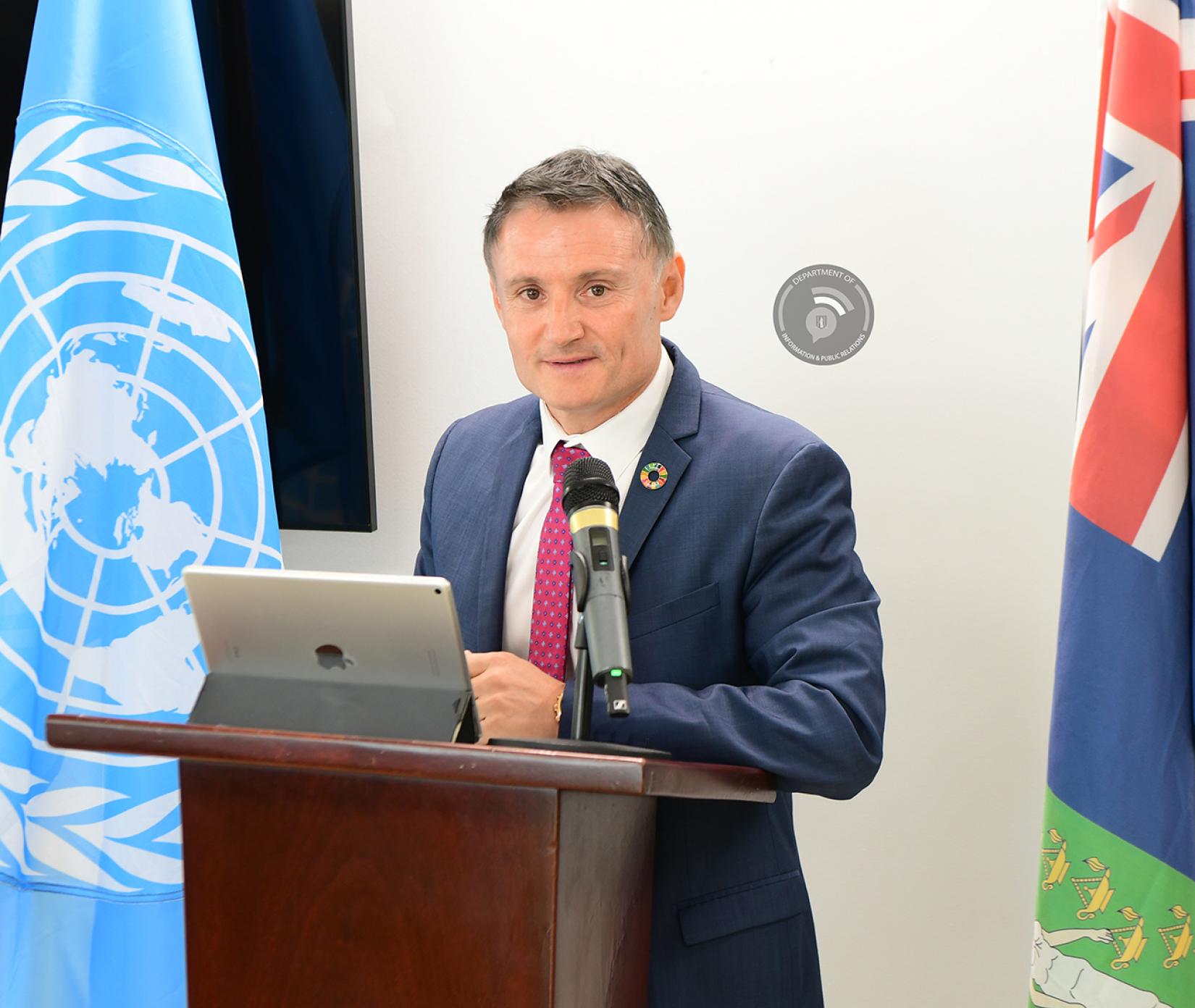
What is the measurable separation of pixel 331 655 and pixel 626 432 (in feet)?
2.70

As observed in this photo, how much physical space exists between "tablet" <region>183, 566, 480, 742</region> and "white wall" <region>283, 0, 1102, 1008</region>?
1.56 m

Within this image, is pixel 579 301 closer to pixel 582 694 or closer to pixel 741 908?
pixel 582 694

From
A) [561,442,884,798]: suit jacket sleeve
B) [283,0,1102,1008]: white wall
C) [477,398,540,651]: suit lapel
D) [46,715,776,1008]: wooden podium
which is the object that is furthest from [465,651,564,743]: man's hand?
[283,0,1102,1008]: white wall

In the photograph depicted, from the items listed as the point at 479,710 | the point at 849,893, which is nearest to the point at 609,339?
the point at 479,710

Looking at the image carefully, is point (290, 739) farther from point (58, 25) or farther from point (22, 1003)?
point (58, 25)

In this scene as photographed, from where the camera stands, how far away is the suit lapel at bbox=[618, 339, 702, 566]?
5.71ft

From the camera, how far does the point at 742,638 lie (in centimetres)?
175

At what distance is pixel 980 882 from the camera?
2.52 m

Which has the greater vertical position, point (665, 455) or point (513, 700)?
point (665, 455)

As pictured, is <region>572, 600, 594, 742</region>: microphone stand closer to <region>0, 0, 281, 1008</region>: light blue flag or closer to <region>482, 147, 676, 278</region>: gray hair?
<region>482, 147, 676, 278</region>: gray hair

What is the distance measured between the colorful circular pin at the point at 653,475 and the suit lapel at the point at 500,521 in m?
0.25

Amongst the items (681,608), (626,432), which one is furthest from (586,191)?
(681,608)

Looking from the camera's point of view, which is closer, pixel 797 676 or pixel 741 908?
pixel 797 676

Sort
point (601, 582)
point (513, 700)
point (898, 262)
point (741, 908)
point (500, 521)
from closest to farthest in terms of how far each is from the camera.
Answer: point (601, 582) → point (513, 700) → point (741, 908) → point (500, 521) → point (898, 262)
